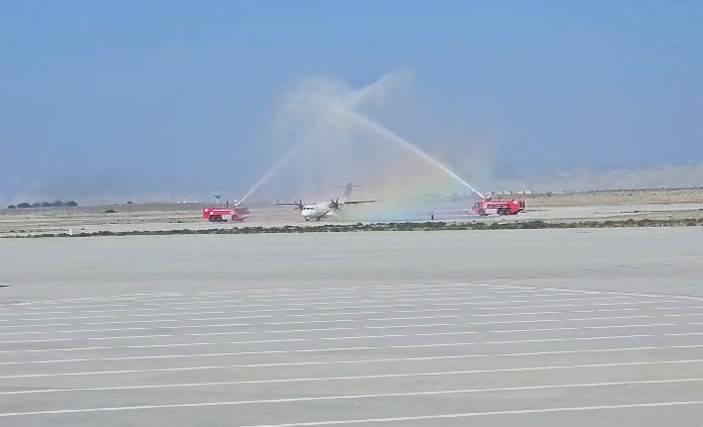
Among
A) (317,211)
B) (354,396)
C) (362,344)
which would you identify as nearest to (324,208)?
(317,211)

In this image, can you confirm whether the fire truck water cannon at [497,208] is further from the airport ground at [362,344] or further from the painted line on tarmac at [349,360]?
the painted line on tarmac at [349,360]

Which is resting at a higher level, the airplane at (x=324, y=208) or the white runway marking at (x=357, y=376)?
the airplane at (x=324, y=208)

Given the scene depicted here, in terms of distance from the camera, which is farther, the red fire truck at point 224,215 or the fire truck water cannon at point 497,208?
the red fire truck at point 224,215

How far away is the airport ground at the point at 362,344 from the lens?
10.4 metres

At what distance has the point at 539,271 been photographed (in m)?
29.8

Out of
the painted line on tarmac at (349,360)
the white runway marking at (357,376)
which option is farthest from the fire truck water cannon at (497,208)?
the white runway marking at (357,376)

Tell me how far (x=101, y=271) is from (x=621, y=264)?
1614 cm

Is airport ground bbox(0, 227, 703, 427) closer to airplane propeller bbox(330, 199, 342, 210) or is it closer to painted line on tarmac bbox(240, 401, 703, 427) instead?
painted line on tarmac bbox(240, 401, 703, 427)

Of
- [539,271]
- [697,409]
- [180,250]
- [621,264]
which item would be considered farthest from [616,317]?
[180,250]

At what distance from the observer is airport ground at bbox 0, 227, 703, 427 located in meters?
10.4

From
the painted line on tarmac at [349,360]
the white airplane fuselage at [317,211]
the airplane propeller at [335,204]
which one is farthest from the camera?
the airplane propeller at [335,204]

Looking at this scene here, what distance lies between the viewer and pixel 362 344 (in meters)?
15.4

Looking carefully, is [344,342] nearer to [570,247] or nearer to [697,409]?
[697,409]

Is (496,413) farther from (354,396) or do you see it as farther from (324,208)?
(324,208)
